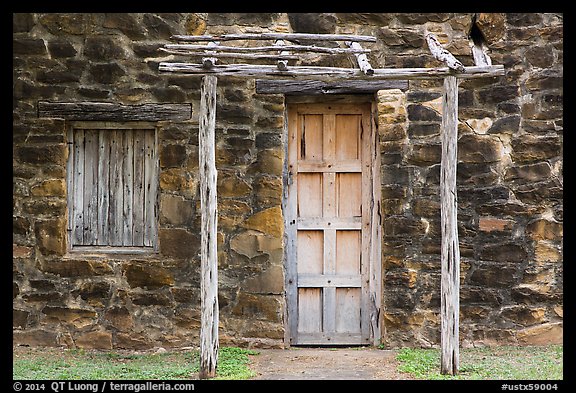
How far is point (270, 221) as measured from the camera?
7.78 metres

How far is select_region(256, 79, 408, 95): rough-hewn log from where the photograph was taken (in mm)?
7711

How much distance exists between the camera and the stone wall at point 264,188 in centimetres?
774

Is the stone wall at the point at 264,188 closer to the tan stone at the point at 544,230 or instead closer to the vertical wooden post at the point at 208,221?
the tan stone at the point at 544,230

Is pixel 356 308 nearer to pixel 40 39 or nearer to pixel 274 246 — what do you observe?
pixel 274 246

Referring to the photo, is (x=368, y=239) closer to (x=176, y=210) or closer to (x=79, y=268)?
(x=176, y=210)

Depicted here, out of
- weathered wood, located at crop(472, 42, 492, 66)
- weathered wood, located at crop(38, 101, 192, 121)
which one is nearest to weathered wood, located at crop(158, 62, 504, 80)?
weathered wood, located at crop(472, 42, 492, 66)

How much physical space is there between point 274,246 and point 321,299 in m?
0.73

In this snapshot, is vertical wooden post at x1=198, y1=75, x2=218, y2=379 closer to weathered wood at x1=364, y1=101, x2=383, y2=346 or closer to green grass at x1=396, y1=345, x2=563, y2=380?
green grass at x1=396, y1=345, x2=563, y2=380

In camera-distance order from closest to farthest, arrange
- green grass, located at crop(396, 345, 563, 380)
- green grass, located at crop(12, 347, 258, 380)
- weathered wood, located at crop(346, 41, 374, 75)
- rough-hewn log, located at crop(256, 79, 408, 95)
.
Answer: weathered wood, located at crop(346, 41, 374, 75) < green grass, located at crop(396, 345, 563, 380) < green grass, located at crop(12, 347, 258, 380) < rough-hewn log, located at crop(256, 79, 408, 95)

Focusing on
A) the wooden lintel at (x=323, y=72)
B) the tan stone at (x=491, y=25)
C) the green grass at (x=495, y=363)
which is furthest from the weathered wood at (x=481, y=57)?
the green grass at (x=495, y=363)

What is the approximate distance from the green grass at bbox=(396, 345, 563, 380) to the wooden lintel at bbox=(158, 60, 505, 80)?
2.38 m

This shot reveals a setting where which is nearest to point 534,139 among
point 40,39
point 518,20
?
point 518,20

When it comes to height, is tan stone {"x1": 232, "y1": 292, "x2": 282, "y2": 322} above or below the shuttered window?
below

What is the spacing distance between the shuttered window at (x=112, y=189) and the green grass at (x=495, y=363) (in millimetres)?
2719
